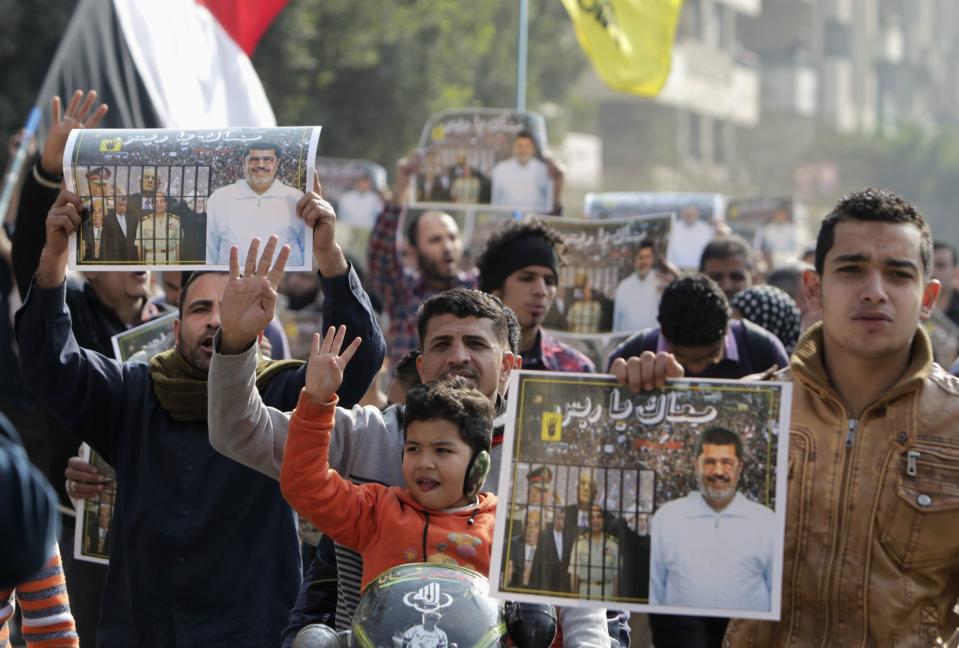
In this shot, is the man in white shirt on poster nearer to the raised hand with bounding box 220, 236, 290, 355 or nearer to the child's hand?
the raised hand with bounding box 220, 236, 290, 355

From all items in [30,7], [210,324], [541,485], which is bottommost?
[541,485]

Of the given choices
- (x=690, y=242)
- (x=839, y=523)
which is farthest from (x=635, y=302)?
(x=839, y=523)

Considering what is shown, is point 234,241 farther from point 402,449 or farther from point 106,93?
point 106,93

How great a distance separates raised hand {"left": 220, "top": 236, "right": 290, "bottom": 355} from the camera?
3.82m

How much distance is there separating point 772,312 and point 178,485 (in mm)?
3176

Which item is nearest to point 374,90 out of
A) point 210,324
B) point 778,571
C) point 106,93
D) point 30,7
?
point 30,7

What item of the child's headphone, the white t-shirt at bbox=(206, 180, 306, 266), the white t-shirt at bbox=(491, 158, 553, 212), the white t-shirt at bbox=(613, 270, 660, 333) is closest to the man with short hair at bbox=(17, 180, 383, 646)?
the white t-shirt at bbox=(206, 180, 306, 266)

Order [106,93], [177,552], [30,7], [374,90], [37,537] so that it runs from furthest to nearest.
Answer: [374,90]
[30,7]
[106,93]
[177,552]
[37,537]

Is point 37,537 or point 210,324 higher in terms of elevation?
point 210,324

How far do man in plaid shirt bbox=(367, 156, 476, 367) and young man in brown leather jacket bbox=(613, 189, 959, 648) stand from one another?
4513mm

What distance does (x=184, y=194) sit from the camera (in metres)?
4.32

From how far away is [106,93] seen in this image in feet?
25.3

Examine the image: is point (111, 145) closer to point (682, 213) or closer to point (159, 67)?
point (159, 67)

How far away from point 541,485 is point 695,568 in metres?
0.37
